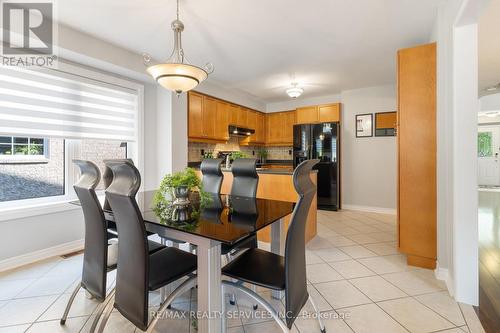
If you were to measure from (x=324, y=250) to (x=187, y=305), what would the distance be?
1760mm

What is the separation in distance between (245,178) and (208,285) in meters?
1.21

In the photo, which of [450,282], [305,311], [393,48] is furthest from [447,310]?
[393,48]

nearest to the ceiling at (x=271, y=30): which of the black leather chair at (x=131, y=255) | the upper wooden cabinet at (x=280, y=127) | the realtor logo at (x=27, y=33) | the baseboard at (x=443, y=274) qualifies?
the realtor logo at (x=27, y=33)

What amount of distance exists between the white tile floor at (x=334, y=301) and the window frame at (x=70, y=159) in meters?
0.57

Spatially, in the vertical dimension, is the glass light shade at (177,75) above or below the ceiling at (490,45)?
below

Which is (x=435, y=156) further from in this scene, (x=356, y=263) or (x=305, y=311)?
(x=305, y=311)

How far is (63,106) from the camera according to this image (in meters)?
2.82

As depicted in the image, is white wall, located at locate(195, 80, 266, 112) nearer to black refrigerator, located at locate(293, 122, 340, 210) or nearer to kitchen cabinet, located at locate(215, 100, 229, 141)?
kitchen cabinet, located at locate(215, 100, 229, 141)

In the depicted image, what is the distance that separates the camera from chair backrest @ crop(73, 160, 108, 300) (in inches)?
55.6

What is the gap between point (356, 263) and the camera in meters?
2.57

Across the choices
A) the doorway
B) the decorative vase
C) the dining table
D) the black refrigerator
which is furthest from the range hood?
the doorway

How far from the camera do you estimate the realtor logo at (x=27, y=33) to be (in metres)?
2.18

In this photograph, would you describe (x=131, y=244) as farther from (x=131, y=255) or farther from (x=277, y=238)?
(x=277, y=238)

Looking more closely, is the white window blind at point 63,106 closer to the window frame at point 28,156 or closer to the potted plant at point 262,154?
the window frame at point 28,156
